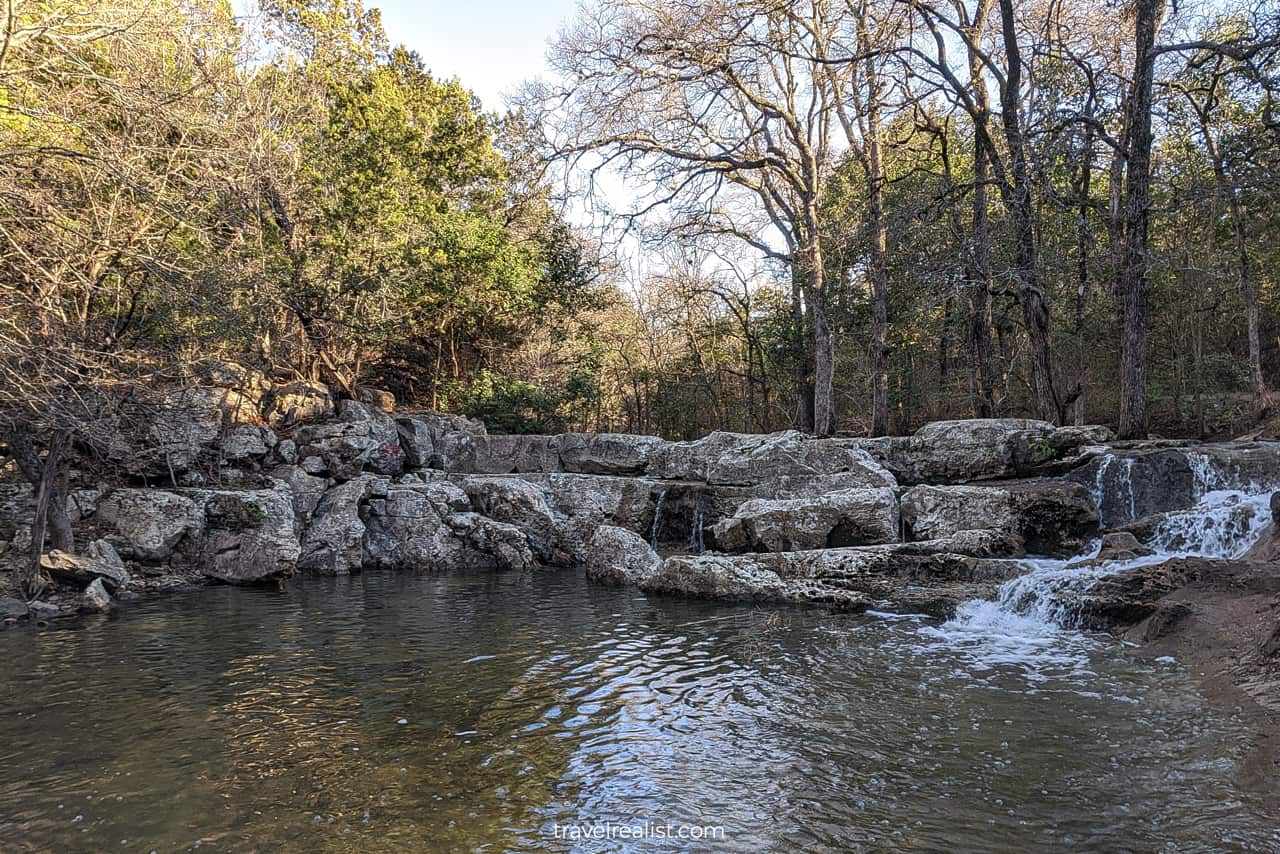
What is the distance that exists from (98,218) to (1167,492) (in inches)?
538

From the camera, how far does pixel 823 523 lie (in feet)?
37.5

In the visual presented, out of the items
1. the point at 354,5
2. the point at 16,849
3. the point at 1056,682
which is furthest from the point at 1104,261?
the point at 354,5

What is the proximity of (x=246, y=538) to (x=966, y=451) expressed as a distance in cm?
1223

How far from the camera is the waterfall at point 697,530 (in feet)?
44.0

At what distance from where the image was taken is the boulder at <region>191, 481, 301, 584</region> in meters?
11.3

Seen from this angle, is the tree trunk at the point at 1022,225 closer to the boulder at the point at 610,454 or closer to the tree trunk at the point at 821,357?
the tree trunk at the point at 821,357

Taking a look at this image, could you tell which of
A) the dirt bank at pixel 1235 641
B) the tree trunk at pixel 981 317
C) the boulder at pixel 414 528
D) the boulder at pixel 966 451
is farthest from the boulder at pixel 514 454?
the dirt bank at pixel 1235 641

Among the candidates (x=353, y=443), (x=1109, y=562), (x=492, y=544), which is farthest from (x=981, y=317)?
(x=353, y=443)

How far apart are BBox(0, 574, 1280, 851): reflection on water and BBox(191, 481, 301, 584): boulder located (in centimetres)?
315

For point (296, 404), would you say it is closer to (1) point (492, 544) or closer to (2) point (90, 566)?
(1) point (492, 544)

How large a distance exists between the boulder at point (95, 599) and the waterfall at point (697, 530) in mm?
8699

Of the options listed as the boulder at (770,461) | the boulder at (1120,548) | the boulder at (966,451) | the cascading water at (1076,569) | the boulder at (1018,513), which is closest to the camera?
the cascading water at (1076,569)

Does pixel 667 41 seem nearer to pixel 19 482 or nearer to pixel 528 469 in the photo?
pixel 528 469

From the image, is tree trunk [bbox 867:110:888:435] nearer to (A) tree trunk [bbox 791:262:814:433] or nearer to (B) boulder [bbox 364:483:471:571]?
(A) tree trunk [bbox 791:262:814:433]
